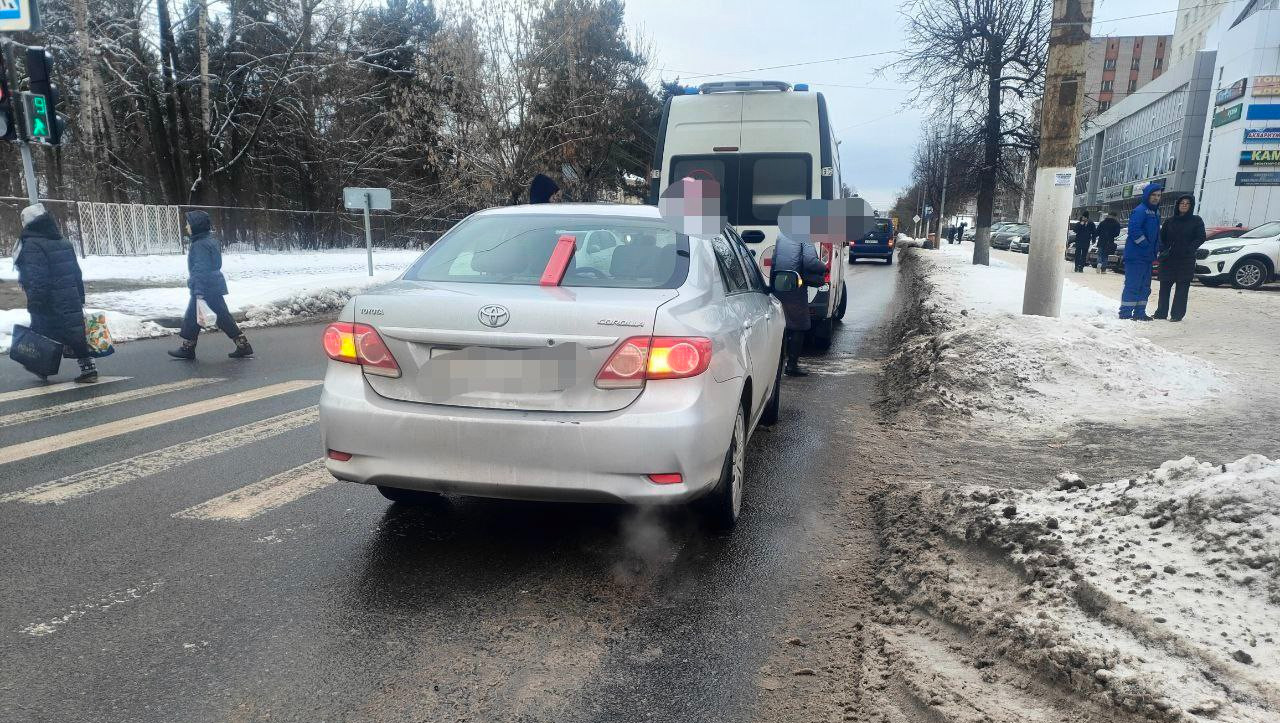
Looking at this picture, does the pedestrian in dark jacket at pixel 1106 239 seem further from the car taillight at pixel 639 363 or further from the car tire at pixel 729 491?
the car taillight at pixel 639 363

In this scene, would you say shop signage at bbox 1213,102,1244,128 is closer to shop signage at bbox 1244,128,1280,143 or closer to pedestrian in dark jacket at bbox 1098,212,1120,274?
shop signage at bbox 1244,128,1280,143

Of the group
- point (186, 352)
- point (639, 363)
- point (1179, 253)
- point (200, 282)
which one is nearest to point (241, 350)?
point (186, 352)

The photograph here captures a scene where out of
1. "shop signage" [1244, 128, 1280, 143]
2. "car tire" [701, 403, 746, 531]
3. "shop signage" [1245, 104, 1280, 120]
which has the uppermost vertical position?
"shop signage" [1245, 104, 1280, 120]

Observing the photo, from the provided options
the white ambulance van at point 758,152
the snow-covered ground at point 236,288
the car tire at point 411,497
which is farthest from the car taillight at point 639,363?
the snow-covered ground at point 236,288

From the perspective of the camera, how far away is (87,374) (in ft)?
25.4

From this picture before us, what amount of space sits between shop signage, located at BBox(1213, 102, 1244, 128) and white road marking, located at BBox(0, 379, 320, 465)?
51.6 metres

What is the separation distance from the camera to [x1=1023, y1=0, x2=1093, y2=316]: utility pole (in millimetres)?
8844

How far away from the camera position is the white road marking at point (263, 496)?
13.8 feet

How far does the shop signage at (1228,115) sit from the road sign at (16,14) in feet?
170

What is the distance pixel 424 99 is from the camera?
90.8 ft

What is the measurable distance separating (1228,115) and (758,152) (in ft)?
158

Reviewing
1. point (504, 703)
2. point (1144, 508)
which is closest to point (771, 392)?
point (1144, 508)

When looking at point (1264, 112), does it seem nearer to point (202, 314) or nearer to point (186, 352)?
point (202, 314)

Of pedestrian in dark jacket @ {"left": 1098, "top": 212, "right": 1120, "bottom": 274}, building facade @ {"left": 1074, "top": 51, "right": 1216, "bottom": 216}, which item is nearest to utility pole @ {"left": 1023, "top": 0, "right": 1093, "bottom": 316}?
pedestrian in dark jacket @ {"left": 1098, "top": 212, "right": 1120, "bottom": 274}
